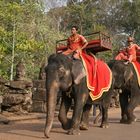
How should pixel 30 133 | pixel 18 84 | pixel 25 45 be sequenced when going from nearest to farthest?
pixel 30 133
pixel 18 84
pixel 25 45

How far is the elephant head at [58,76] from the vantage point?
31.6 ft

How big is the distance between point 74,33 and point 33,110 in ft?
27.1

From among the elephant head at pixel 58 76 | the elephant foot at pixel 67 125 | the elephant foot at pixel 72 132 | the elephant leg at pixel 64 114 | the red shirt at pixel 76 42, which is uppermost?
the red shirt at pixel 76 42

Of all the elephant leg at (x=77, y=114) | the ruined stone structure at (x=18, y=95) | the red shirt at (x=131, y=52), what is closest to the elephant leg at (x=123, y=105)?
the red shirt at (x=131, y=52)

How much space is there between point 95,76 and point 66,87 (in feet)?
4.25

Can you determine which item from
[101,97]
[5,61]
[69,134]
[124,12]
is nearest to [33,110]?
[5,61]

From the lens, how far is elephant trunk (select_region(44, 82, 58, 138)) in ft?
31.1

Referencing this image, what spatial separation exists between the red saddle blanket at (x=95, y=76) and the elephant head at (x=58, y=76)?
384mm

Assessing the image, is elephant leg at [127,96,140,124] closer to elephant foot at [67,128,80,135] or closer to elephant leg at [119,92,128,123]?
elephant leg at [119,92,128,123]

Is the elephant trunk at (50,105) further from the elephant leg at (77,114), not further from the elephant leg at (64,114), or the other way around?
the elephant leg at (64,114)

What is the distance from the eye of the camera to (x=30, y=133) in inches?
412

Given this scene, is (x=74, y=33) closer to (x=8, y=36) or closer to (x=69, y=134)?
(x=69, y=134)

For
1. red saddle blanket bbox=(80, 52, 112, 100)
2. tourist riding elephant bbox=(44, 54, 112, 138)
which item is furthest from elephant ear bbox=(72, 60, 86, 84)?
red saddle blanket bbox=(80, 52, 112, 100)

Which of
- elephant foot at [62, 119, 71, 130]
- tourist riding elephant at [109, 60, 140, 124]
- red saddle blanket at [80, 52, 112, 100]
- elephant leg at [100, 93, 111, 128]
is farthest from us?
tourist riding elephant at [109, 60, 140, 124]
